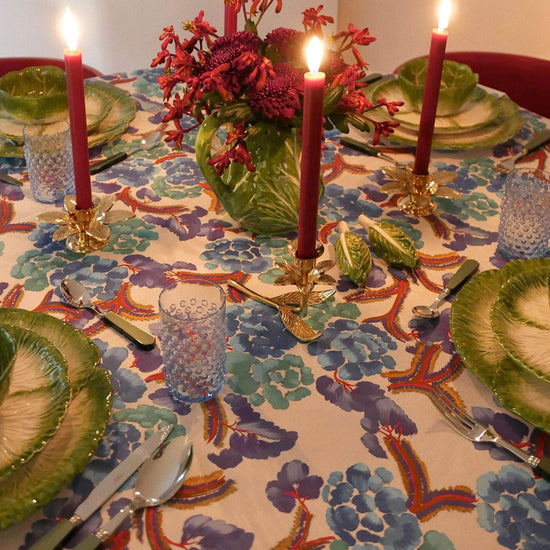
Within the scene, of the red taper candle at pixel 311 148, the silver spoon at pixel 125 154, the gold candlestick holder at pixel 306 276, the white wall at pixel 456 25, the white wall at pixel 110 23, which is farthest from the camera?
the white wall at pixel 110 23

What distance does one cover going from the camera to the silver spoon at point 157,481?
2.08 feet

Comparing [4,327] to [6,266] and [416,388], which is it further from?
[416,388]

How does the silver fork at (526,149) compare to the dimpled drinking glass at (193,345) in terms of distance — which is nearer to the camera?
the dimpled drinking glass at (193,345)

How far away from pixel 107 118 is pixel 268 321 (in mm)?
695

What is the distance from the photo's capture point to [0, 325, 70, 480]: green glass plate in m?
0.66

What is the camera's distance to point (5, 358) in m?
0.70

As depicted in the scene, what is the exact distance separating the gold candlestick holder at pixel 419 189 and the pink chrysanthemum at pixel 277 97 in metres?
0.30

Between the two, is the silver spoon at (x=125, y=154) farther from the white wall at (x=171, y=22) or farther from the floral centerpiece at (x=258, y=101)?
the white wall at (x=171, y=22)

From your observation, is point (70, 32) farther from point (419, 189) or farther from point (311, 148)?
point (419, 189)

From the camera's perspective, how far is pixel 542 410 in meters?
0.75

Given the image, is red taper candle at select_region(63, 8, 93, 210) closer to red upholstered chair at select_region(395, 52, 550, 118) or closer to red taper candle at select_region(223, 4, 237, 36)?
red taper candle at select_region(223, 4, 237, 36)

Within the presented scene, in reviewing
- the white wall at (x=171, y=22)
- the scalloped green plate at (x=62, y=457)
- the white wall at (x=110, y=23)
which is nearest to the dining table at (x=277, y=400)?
the scalloped green plate at (x=62, y=457)

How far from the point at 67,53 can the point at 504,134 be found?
32.9 inches

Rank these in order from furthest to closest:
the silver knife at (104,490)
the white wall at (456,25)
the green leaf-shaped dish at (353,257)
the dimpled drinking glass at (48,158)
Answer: the white wall at (456,25) → the dimpled drinking glass at (48,158) → the green leaf-shaped dish at (353,257) → the silver knife at (104,490)
